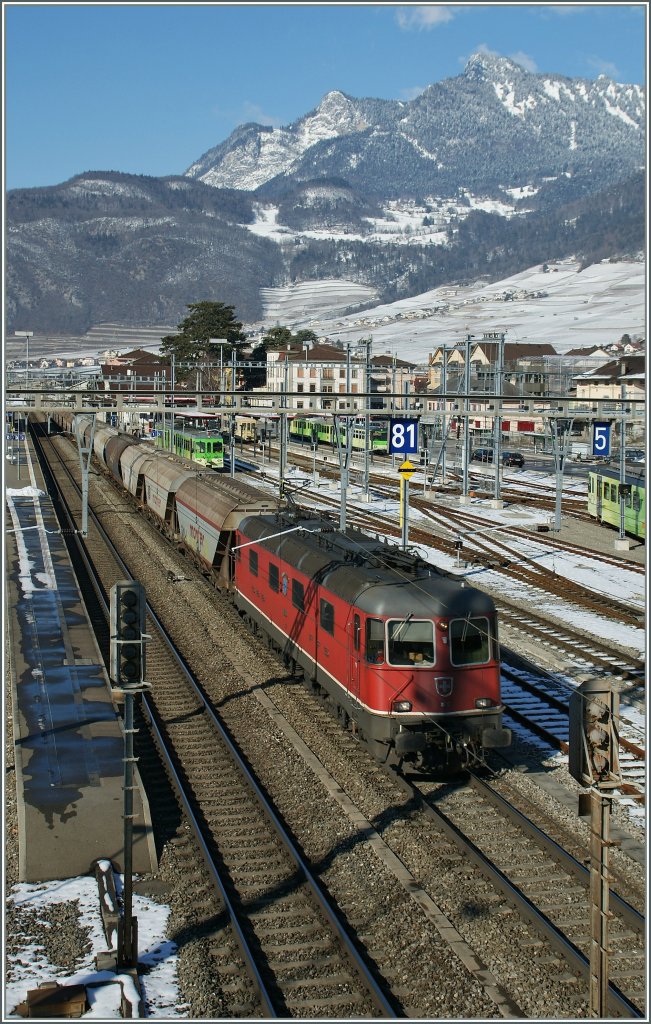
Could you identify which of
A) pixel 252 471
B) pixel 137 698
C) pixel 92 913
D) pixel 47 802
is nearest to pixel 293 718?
pixel 137 698

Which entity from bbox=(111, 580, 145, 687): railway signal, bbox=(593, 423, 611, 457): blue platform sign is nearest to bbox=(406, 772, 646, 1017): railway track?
bbox=(111, 580, 145, 687): railway signal

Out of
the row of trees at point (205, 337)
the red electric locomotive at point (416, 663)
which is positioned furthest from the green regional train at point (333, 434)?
the red electric locomotive at point (416, 663)

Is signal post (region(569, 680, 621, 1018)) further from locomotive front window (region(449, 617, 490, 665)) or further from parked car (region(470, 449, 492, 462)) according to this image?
parked car (region(470, 449, 492, 462))

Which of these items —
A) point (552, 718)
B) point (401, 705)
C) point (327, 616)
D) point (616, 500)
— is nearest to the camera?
point (401, 705)

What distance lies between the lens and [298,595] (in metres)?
19.2

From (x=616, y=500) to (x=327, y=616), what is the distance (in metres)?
27.6

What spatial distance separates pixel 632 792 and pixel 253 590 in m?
10.3

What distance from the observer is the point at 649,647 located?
11984mm

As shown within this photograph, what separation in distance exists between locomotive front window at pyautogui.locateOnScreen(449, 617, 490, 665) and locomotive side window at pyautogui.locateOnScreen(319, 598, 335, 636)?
2.69 meters

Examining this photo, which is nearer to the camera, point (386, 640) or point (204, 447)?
point (386, 640)

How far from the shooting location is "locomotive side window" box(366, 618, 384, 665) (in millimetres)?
14945

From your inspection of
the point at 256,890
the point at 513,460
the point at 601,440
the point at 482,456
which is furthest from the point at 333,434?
the point at 256,890

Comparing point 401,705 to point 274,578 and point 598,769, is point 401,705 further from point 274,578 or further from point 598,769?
point 274,578

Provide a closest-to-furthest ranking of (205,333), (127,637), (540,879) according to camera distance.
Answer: (127,637)
(540,879)
(205,333)
